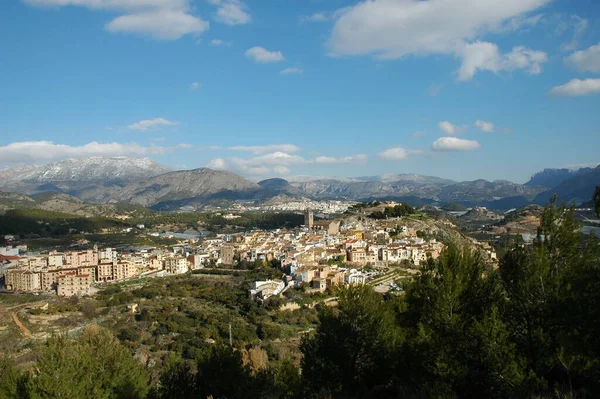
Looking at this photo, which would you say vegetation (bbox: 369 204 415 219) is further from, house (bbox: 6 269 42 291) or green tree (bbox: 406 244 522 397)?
green tree (bbox: 406 244 522 397)

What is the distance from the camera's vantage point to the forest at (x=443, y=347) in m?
6.53

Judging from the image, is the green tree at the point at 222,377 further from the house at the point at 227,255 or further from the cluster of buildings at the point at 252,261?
the house at the point at 227,255

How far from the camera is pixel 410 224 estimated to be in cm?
4722

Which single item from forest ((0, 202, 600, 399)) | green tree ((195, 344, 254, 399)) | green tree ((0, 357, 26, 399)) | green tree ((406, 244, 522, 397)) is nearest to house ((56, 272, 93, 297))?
forest ((0, 202, 600, 399))

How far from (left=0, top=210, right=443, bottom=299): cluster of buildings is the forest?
605 inches

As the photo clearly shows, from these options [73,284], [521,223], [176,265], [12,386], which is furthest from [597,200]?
[521,223]

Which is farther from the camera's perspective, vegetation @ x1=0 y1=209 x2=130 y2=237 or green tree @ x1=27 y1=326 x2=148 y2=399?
vegetation @ x1=0 y1=209 x2=130 y2=237

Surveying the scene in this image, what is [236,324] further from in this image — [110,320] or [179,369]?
[179,369]

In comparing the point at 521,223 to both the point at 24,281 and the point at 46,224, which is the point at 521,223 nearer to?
the point at 24,281

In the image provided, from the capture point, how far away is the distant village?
28516mm

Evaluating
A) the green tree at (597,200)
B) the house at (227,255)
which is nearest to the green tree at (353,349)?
the green tree at (597,200)

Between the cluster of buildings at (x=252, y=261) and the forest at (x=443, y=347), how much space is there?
15372 mm

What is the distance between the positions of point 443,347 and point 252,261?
29720mm

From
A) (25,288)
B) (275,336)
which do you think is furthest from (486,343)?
(25,288)
